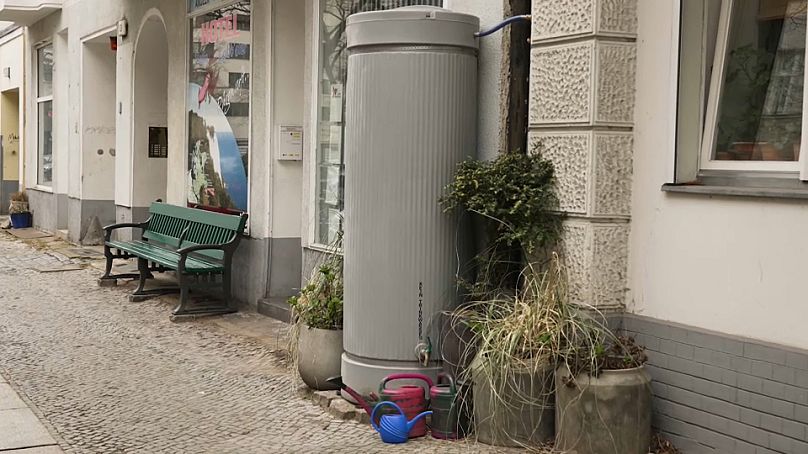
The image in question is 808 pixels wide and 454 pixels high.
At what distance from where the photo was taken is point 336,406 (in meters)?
6.52

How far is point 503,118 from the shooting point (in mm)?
6418

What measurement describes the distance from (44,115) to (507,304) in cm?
1740

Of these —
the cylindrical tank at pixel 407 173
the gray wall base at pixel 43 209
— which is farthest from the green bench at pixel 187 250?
the gray wall base at pixel 43 209

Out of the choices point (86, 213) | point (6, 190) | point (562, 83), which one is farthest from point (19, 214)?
point (562, 83)

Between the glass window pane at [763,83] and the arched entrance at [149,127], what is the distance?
420 inches

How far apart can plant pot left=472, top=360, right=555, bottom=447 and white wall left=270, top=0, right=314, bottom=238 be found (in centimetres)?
493

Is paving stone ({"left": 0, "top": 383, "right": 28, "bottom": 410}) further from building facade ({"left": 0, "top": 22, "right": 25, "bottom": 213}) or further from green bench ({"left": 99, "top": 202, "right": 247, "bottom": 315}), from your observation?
building facade ({"left": 0, "top": 22, "right": 25, "bottom": 213})

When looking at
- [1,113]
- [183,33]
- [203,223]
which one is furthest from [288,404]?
[1,113]

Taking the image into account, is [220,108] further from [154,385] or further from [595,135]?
[595,135]

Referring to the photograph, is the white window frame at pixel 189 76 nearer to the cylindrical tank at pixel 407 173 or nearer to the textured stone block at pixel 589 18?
the cylindrical tank at pixel 407 173

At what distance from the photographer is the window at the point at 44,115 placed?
2061 centimetres

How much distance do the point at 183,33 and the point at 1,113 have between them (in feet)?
47.5

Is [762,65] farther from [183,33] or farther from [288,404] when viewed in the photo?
[183,33]

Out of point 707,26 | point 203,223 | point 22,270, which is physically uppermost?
point 707,26
